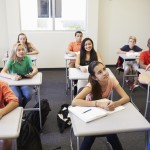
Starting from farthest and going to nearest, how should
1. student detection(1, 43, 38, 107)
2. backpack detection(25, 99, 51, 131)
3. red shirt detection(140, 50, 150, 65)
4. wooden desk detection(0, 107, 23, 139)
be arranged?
red shirt detection(140, 50, 150, 65), student detection(1, 43, 38, 107), backpack detection(25, 99, 51, 131), wooden desk detection(0, 107, 23, 139)

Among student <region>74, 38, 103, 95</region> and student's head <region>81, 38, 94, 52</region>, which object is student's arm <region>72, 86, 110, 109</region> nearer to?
student <region>74, 38, 103, 95</region>

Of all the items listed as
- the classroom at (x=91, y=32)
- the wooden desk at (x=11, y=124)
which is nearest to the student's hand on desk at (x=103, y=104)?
the wooden desk at (x=11, y=124)

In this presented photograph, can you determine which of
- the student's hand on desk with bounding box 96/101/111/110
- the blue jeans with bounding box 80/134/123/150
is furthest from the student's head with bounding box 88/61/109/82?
the blue jeans with bounding box 80/134/123/150

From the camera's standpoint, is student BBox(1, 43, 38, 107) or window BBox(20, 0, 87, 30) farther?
window BBox(20, 0, 87, 30)

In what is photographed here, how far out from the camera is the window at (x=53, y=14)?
17.9 feet

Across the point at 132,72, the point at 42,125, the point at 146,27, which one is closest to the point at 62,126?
the point at 42,125

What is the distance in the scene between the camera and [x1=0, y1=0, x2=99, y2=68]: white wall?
529 centimetres

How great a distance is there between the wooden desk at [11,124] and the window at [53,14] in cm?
408

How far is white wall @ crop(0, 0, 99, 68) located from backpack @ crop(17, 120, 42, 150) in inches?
145

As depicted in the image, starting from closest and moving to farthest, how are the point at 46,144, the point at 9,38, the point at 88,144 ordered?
1. the point at 88,144
2. the point at 46,144
3. the point at 9,38

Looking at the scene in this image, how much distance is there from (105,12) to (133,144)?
399 centimetres

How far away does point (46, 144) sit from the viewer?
2.54 m

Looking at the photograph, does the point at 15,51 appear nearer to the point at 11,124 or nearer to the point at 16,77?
the point at 16,77

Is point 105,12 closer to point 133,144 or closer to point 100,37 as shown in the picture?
point 100,37
